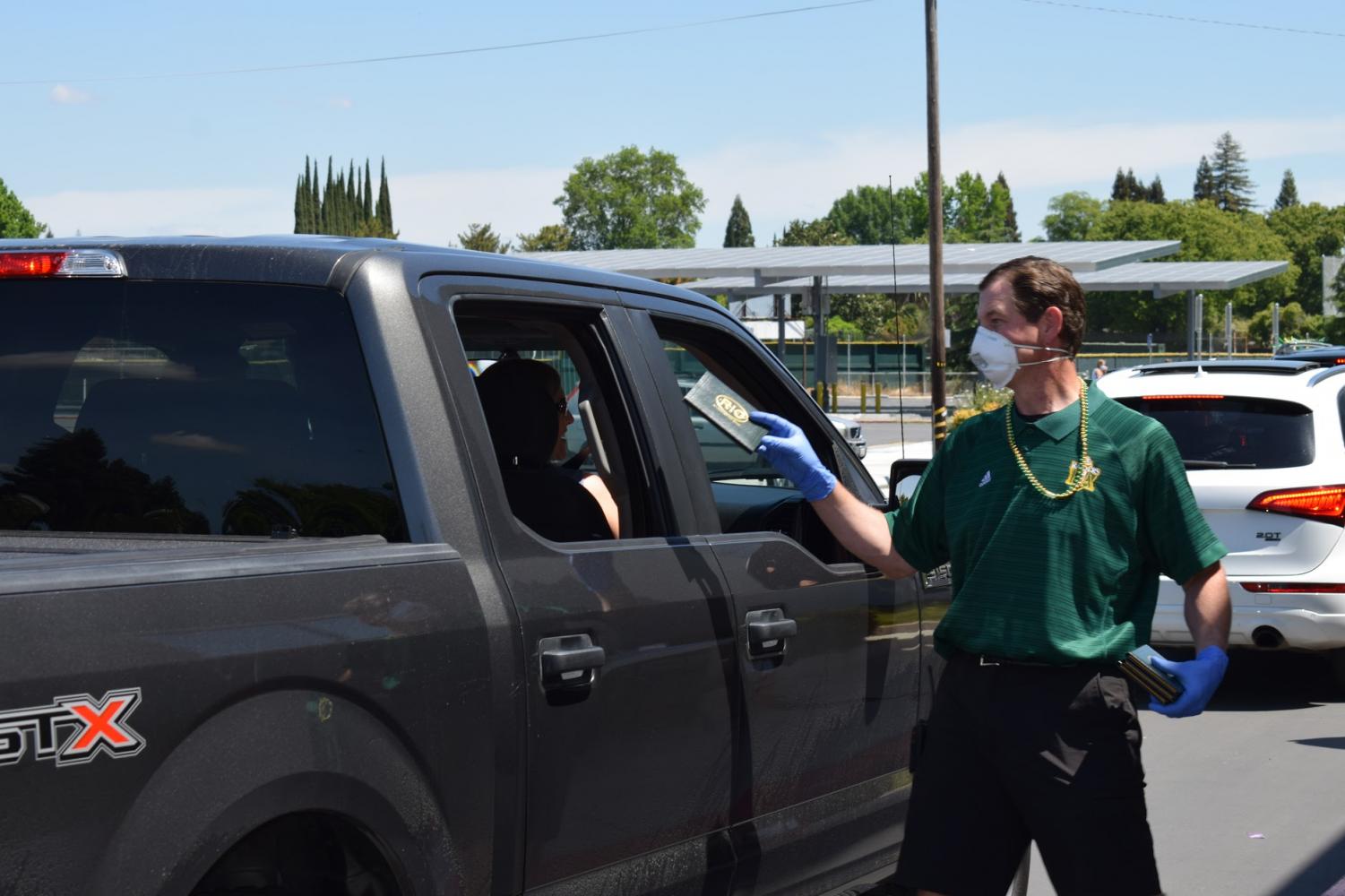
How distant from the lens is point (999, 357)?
3.44 metres

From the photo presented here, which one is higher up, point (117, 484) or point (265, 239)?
point (265, 239)

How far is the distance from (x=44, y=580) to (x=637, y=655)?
1.26 metres

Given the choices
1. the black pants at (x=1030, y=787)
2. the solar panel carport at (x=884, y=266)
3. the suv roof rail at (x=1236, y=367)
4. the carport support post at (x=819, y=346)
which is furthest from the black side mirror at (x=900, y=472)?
the carport support post at (x=819, y=346)

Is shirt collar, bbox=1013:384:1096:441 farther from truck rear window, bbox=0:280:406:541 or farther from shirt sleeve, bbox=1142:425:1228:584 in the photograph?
truck rear window, bbox=0:280:406:541

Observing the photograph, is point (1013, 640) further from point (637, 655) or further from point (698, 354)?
point (698, 354)

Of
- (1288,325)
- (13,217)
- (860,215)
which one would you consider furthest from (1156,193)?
(13,217)

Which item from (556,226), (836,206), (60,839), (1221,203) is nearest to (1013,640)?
(60,839)

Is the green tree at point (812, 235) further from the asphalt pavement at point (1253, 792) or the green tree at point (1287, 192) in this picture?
the asphalt pavement at point (1253, 792)

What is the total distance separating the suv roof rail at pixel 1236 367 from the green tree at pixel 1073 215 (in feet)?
393

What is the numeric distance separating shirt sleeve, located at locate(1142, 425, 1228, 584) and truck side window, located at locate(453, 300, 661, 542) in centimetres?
106

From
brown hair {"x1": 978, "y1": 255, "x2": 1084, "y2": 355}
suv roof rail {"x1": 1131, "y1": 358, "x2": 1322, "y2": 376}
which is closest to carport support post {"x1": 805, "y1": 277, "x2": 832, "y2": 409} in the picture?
suv roof rail {"x1": 1131, "y1": 358, "x2": 1322, "y2": 376}

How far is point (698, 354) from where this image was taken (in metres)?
4.20

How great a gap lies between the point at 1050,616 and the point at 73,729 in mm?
1937

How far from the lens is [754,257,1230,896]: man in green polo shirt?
3246mm
